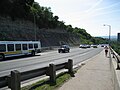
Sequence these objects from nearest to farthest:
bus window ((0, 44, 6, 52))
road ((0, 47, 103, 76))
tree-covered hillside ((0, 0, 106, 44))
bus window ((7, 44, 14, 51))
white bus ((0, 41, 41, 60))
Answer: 1. road ((0, 47, 103, 76))
2. bus window ((0, 44, 6, 52))
3. white bus ((0, 41, 41, 60))
4. bus window ((7, 44, 14, 51))
5. tree-covered hillside ((0, 0, 106, 44))

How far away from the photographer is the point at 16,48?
29844 millimetres

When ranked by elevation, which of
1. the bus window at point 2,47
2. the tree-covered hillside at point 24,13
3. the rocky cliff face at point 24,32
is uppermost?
the tree-covered hillside at point 24,13

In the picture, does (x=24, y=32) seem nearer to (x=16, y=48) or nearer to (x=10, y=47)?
(x=16, y=48)

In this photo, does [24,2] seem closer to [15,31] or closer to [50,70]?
[15,31]

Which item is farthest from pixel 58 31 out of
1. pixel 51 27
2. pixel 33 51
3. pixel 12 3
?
pixel 33 51

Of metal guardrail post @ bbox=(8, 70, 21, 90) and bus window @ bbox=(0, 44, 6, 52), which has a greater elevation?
bus window @ bbox=(0, 44, 6, 52)

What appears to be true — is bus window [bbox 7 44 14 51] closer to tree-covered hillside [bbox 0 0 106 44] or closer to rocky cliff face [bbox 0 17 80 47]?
rocky cliff face [bbox 0 17 80 47]

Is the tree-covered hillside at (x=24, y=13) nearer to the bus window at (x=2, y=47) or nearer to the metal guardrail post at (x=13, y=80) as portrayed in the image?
the bus window at (x=2, y=47)

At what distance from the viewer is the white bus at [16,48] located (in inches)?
1055

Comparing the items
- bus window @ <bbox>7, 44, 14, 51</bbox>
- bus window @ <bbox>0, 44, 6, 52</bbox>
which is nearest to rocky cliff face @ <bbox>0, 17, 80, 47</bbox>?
bus window @ <bbox>7, 44, 14, 51</bbox>

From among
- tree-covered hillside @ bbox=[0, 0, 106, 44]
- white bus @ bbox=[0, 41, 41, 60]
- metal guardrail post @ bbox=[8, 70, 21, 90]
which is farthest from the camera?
tree-covered hillside @ bbox=[0, 0, 106, 44]

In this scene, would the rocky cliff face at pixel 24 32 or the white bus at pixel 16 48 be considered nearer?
the white bus at pixel 16 48

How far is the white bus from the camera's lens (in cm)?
2680

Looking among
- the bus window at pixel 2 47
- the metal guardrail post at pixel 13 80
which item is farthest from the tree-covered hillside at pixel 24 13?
the metal guardrail post at pixel 13 80
